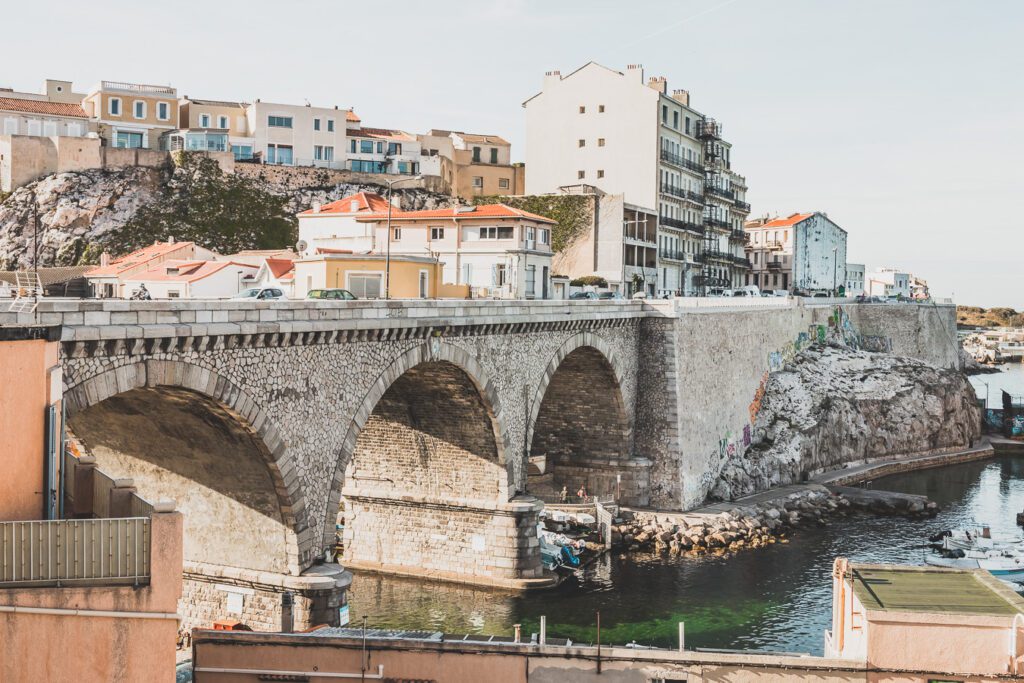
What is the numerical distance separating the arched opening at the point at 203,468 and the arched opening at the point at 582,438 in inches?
903

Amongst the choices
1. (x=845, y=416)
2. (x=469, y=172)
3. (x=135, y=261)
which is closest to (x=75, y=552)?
(x=135, y=261)

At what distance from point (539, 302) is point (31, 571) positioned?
2743 cm

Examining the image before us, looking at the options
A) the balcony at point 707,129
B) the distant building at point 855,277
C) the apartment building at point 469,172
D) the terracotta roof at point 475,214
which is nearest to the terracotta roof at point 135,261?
the terracotta roof at point 475,214

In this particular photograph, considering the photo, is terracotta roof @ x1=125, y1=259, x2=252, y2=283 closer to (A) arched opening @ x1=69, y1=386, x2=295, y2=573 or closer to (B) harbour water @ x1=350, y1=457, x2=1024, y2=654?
(B) harbour water @ x1=350, y1=457, x2=1024, y2=654

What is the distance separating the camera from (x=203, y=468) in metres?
27.7

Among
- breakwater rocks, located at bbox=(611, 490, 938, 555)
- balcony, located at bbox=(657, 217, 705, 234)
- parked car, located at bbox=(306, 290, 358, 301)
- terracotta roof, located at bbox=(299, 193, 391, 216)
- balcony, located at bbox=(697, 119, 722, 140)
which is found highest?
balcony, located at bbox=(697, 119, 722, 140)

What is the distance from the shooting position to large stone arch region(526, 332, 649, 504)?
165ft

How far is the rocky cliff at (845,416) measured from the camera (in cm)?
5869

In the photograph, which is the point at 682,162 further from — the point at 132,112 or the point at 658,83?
the point at 132,112

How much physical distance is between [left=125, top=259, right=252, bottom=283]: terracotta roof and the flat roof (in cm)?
3401

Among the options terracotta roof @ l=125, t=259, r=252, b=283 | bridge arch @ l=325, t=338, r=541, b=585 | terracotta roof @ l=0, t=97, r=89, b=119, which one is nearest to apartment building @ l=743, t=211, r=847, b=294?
terracotta roof @ l=0, t=97, r=89, b=119

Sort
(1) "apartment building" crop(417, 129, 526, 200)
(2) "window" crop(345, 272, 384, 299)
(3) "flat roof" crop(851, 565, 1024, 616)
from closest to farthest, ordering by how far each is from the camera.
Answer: (3) "flat roof" crop(851, 565, 1024, 616)
(2) "window" crop(345, 272, 384, 299)
(1) "apartment building" crop(417, 129, 526, 200)

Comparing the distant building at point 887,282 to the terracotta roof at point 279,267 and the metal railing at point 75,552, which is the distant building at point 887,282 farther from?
the metal railing at point 75,552

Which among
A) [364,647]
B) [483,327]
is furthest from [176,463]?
[483,327]
